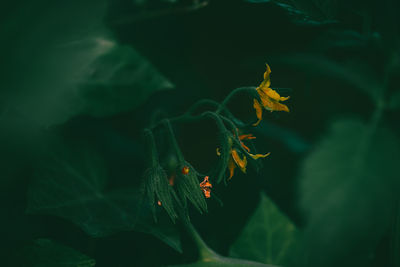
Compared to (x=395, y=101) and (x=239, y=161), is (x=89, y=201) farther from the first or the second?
(x=395, y=101)

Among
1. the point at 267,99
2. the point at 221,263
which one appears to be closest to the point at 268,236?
the point at 221,263

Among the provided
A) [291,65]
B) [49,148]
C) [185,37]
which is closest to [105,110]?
[49,148]

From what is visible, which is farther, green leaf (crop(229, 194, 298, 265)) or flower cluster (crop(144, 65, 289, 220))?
green leaf (crop(229, 194, 298, 265))

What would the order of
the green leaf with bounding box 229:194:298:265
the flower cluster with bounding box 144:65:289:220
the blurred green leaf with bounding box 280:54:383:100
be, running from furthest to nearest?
the blurred green leaf with bounding box 280:54:383:100, the green leaf with bounding box 229:194:298:265, the flower cluster with bounding box 144:65:289:220

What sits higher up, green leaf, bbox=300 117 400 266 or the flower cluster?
the flower cluster

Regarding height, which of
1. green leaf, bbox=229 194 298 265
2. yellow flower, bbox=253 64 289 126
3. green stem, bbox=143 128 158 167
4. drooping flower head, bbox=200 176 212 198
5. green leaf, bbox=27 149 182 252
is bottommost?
green leaf, bbox=229 194 298 265

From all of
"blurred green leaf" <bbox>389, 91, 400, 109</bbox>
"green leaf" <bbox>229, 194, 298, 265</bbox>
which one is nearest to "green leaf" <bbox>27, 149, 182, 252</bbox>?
"green leaf" <bbox>229, 194, 298, 265</bbox>

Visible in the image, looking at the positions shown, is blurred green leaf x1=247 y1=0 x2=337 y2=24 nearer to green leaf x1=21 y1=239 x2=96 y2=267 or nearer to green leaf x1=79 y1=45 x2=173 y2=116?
green leaf x1=79 y1=45 x2=173 y2=116
